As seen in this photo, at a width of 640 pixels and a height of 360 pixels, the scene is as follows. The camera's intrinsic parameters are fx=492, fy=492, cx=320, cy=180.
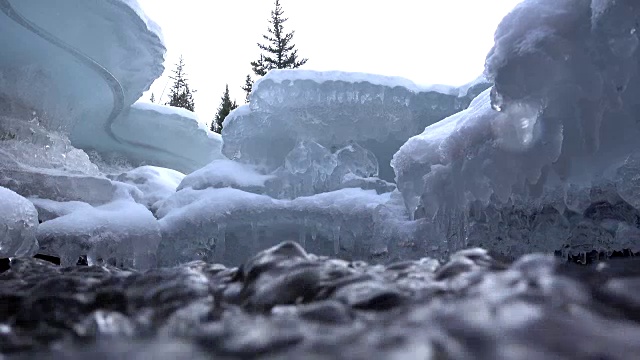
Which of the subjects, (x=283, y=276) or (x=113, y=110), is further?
(x=113, y=110)

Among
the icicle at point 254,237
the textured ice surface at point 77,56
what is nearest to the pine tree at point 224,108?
the textured ice surface at point 77,56

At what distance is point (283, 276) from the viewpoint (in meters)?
1.44

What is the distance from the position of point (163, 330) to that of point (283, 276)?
0.42 m

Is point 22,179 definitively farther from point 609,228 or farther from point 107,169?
point 609,228

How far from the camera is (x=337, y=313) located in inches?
41.5

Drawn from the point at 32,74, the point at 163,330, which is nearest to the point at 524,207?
the point at 163,330

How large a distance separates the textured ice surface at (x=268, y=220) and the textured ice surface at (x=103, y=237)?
268 millimetres

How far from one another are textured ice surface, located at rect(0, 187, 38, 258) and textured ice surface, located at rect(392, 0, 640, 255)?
12.0 ft

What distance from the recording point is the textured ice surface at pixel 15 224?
4.13 meters

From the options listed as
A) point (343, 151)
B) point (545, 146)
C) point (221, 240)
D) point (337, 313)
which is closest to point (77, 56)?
point (221, 240)

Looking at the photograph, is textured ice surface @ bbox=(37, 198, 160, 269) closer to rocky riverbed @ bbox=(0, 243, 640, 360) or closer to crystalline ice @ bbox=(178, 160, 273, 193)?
crystalline ice @ bbox=(178, 160, 273, 193)

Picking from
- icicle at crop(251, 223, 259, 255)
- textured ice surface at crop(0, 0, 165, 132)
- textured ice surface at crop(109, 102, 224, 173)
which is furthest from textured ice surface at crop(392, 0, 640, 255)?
textured ice surface at crop(109, 102, 224, 173)

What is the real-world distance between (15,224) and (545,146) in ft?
14.8

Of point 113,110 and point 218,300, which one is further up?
point 113,110
